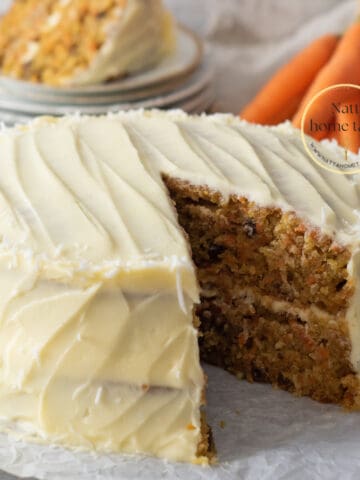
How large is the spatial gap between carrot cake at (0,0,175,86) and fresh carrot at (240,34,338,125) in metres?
0.66

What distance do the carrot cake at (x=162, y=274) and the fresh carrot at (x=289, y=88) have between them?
130cm

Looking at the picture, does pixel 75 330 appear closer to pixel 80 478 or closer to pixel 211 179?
pixel 80 478

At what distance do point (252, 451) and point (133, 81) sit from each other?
2.58 m

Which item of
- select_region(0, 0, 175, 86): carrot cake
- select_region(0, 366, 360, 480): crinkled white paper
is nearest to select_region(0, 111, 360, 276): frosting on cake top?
select_region(0, 366, 360, 480): crinkled white paper

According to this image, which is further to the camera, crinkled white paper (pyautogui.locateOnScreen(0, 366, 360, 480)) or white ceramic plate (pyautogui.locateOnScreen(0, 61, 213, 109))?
white ceramic plate (pyautogui.locateOnScreen(0, 61, 213, 109))

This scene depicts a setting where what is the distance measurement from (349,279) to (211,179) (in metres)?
0.64

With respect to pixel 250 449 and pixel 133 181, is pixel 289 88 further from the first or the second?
pixel 250 449

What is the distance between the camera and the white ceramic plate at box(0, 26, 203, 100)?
463 centimetres

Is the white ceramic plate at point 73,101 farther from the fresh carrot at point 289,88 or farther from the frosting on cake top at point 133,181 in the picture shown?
the frosting on cake top at point 133,181

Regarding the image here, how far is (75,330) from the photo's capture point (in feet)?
8.75

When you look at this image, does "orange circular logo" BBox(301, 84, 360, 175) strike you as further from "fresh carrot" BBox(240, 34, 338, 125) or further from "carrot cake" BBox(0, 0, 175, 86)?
"carrot cake" BBox(0, 0, 175, 86)

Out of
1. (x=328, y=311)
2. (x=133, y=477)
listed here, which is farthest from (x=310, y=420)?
(x=133, y=477)

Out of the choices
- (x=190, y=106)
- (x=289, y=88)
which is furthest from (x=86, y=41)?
(x=289, y=88)

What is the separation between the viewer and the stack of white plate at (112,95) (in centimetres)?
462
